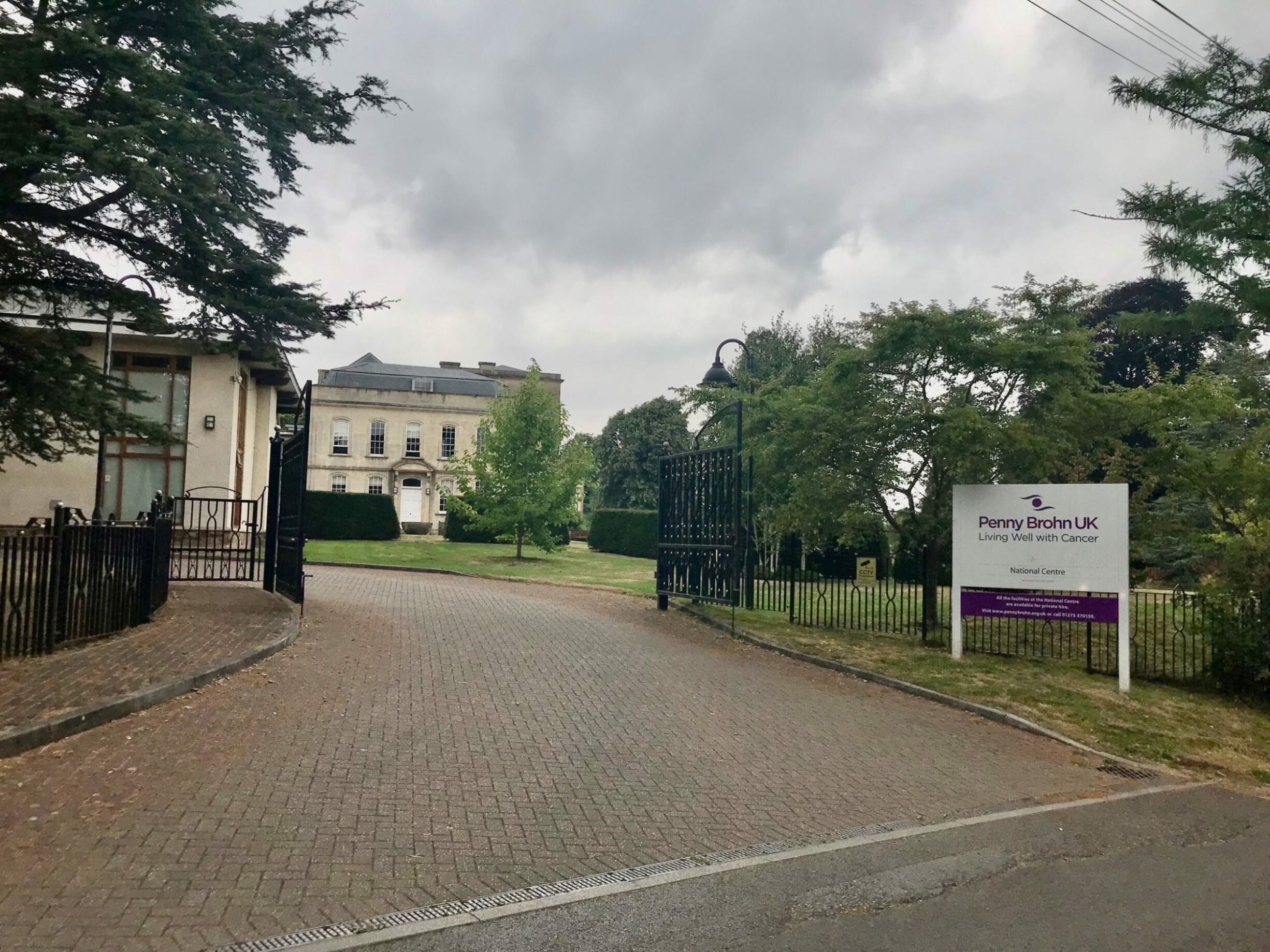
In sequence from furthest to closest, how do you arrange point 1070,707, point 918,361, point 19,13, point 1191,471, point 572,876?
point 918,361 → point 1191,471 → point 19,13 → point 1070,707 → point 572,876

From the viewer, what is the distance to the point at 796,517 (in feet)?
43.5

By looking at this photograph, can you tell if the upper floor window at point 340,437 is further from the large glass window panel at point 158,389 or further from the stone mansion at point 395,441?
the large glass window panel at point 158,389

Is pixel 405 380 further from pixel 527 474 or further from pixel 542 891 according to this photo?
pixel 542 891

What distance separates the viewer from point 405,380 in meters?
64.8

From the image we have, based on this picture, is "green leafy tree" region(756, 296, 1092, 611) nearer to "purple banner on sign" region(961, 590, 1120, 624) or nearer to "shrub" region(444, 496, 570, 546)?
"purple banner on sign" region(961, 590, 1120, 624)

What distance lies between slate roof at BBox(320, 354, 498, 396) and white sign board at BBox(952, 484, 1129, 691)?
50.7m

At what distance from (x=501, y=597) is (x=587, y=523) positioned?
41.5 metres

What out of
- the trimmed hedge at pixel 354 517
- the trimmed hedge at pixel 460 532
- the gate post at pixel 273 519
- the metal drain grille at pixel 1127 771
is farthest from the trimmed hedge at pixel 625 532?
the metal drain grille at pixel 1127 771

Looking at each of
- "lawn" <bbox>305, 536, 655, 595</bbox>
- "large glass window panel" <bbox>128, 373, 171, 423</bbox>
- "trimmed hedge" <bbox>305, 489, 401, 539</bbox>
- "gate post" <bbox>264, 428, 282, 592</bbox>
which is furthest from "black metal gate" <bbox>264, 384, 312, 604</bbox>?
"trimmed hedge" <bbox>305, 489, 401, 539</bbox>

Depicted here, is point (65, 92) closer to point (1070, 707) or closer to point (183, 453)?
point (1070, 707)

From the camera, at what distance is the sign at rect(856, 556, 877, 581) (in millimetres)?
13398

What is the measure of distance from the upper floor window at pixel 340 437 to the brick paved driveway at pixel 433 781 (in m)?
50.2

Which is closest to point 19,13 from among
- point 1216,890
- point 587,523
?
point 1216,890

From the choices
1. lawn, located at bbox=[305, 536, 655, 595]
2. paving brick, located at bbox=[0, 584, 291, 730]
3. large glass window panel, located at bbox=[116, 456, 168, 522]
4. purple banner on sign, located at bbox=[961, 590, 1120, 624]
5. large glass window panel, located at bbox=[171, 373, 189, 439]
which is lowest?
Result: paving brick, located at bbox=[0, 584, 291, 730]
